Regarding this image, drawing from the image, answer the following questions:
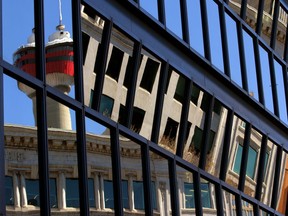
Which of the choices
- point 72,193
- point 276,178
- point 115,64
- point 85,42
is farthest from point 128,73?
point 276,178

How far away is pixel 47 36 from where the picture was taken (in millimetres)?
17391

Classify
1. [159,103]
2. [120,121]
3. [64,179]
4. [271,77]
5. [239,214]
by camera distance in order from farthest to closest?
1. [271,77]
2. [239,214]
3. [159,103]
4. [120,121]
5. [64,179]

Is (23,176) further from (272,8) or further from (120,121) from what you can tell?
(272,8)

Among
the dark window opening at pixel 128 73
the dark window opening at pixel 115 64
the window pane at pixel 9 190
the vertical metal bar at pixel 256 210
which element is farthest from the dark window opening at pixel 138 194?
the vertical metal bar at pixel 256 210

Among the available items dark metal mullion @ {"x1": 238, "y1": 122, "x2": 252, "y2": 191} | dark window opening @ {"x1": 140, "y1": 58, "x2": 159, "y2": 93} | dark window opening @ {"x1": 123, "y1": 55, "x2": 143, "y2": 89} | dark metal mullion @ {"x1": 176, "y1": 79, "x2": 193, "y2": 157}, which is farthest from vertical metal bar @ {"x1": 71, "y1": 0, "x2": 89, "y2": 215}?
dark metal mullion @ {"x1": 238, "y1": 122, "x2": 252, "y2": 191}

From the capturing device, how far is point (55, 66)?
57.6 ft

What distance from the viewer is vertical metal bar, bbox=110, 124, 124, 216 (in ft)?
60.7

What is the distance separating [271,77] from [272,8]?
15.5 feet

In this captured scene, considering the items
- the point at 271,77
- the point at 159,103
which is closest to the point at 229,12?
the point at 271,77

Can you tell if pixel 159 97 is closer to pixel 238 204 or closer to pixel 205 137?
pixel 205 137

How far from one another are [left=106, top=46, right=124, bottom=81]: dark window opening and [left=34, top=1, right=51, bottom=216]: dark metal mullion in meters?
2.61

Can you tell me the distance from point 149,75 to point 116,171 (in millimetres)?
2959

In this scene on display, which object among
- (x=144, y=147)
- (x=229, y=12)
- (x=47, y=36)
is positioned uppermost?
(x=229, y=12)

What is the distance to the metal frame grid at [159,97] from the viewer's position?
16.8m
